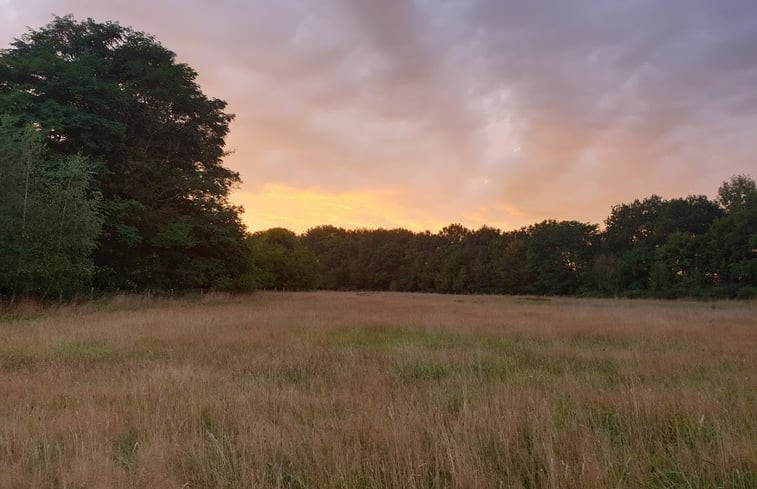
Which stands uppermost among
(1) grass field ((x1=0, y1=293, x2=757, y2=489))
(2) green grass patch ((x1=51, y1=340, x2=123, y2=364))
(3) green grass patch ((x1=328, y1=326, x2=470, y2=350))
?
(1) grass field ((x1=0, y1=293, x2=757, y2=489))

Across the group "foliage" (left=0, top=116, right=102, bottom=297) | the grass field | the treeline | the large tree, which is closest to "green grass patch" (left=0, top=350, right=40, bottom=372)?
the grass field

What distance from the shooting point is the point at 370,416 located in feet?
16.2

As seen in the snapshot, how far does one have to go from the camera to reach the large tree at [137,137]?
21500 millimetres

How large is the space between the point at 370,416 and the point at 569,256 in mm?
84600

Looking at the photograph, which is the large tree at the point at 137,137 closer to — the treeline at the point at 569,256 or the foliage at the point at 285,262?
the treeline at the point at 569,256

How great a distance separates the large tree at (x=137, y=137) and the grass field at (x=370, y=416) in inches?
595

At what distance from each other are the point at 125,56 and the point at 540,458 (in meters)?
30.3

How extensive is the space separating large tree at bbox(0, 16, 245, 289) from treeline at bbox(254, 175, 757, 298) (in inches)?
991

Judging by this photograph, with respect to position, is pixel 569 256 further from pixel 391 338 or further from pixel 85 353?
pixel 85 353

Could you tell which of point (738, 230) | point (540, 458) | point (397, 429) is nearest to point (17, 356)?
point (397, 429)

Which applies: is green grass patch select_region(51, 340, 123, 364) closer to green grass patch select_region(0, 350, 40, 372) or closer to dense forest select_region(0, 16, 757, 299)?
green grass patch select_region(0, 350, 40, 372)

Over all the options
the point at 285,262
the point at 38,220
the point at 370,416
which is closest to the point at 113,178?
the point at 38,220

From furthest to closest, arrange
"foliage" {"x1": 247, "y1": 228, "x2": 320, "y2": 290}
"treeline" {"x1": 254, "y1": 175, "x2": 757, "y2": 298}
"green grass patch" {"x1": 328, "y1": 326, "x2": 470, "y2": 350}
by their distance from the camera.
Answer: "foliage" {"x1": 247, "y1": 228, "x2": 320, "y2": 290}
"treeline" {"x1": 254, "y1": 175, "x2": 757, "y2": 298}
"green grass patch" {"x1": 328, "y1": 326, "x2": 470, "y2": 350}

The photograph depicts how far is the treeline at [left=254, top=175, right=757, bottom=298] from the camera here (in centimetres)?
5781
